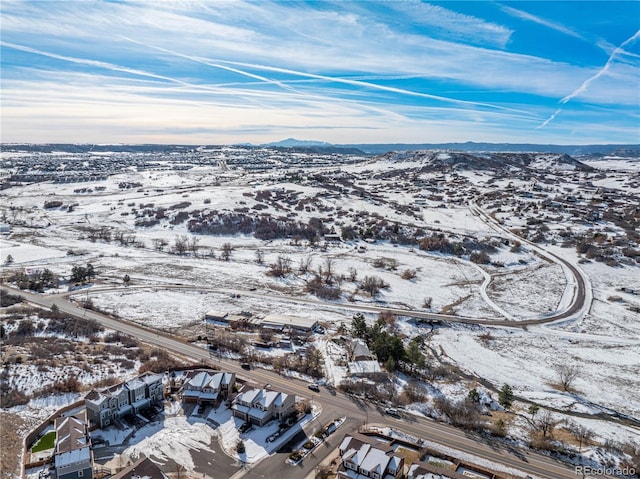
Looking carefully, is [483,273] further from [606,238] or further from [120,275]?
[120,275]

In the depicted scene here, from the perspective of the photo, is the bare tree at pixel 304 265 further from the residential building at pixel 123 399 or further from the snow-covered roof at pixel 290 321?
the residential building at pixel 123 399

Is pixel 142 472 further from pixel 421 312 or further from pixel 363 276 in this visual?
pixel 363 276

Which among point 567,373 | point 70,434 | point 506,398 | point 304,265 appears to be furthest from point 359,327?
point 304,265

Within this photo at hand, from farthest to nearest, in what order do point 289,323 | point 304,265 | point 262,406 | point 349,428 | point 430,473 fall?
point 304,265, point 289,323, point 262,406, point 349,428, point 430,473

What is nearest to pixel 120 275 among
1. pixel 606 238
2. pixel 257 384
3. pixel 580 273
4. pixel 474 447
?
pixel 257 384

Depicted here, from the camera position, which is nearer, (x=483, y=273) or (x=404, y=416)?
(x=404, y=416)
